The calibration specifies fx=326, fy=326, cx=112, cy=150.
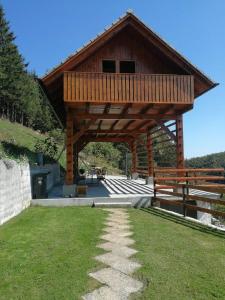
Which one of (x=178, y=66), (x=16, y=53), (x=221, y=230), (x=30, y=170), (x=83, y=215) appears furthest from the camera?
(x=16, y=53)

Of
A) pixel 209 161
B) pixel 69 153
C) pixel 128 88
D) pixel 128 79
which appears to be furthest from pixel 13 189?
pixel 209 161

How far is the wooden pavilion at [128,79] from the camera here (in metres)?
12.2

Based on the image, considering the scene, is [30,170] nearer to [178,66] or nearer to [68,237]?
[68,237]

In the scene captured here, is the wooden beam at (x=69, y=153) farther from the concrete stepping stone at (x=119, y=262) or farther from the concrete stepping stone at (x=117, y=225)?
the concrete stepping stone at (x=119, y=262)

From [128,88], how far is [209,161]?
84007 millimetres

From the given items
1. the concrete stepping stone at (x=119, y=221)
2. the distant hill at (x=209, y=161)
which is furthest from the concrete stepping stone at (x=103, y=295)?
the distant hill at (x=209, y=161)

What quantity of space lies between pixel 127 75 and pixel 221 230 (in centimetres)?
726

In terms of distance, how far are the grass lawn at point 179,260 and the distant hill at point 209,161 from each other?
82351 millimetres

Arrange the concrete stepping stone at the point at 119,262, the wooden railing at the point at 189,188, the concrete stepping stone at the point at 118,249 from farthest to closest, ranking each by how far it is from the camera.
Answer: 1. the wooden railing at the point at 189,188
2. the concrete stepping stone at the point at 118,249
3. the concrete stepping stone at the point at 119,262

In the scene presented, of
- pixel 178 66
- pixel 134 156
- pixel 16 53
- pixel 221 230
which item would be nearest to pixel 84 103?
pixel 178 66

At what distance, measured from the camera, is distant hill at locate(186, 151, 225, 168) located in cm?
8894

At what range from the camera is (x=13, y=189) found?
8773 mm

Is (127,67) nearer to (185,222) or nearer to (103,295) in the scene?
(185,222)

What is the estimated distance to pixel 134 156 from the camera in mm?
24422
